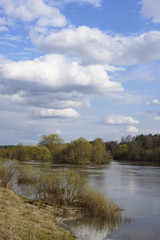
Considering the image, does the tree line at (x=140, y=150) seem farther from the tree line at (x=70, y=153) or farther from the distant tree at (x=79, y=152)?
the distant tree at (x=79, y=152)

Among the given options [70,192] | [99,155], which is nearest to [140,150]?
[99,155]

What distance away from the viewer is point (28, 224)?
38.4 ft

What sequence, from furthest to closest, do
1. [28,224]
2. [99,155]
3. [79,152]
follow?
[99,155], [79,152], [28,224]

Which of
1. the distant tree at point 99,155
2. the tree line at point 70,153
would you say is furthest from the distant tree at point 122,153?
the distant tree at point 99,155

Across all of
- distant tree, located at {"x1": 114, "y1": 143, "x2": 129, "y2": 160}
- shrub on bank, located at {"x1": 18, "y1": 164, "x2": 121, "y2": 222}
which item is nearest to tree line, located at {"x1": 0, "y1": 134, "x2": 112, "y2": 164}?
distant tree, located at {"x1": 114, "y1": 143, "x2": 129, "y2": 160}

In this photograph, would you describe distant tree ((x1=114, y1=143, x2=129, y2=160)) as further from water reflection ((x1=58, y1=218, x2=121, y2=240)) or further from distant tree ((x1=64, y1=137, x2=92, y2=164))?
water reflection ((x1=58, y1=218, x2=121, y2=240))

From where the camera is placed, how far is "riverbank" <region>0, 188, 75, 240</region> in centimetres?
1009

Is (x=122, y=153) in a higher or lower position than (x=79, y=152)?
lower

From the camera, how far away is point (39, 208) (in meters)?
16.1

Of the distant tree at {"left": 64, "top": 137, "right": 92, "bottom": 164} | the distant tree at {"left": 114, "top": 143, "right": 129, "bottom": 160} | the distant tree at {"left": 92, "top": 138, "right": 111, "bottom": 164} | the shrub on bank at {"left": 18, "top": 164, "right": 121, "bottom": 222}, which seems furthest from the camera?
the distant tree at {"left": 114, "top": 143, "right": 129, "bottom": 160}

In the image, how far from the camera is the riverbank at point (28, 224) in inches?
397

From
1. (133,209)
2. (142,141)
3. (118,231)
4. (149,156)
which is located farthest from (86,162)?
(118,231)

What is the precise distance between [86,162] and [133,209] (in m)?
58.1

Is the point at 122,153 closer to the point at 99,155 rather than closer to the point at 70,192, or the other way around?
the point at 99,155
